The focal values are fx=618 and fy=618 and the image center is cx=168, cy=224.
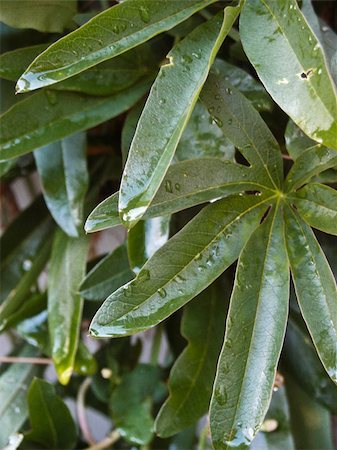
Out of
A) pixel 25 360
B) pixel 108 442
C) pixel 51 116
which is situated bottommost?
pixel 108 442

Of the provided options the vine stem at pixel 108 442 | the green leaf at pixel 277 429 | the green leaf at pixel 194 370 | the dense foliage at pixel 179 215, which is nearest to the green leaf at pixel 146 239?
the dense foliage at pixel 179 215

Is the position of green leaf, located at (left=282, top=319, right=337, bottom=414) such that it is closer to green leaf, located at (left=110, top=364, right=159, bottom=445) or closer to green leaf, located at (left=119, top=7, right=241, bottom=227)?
green leaf, located at (left=110, top=364, right=159, bottom=445)

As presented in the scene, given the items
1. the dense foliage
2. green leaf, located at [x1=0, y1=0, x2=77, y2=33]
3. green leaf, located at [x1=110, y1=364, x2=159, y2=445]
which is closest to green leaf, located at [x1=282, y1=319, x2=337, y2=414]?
the dense foliage

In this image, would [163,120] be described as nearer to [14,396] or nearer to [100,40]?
[100,40]

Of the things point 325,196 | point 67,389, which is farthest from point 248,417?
point 67,389

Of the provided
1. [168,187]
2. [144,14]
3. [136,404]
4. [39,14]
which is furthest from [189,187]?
[136,404]

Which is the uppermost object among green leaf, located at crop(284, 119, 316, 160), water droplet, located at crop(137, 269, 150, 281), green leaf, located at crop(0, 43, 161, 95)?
green leaf, located at crop(0, 43, 161, 95)

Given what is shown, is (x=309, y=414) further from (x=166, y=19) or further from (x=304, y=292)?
(x=166, y=19)
